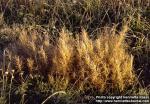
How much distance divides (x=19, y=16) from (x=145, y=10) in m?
1.52

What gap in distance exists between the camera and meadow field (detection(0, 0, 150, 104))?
3.95 metres

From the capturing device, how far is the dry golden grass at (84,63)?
3.96 meters

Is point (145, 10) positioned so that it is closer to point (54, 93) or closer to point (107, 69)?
point (107, 69)

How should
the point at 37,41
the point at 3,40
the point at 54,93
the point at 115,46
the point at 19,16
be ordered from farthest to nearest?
the point at 19,16 < the point at 3,40 < the point at 37,41 < the point at 115,46 < the point at 54,93

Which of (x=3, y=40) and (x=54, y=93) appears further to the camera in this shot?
(x=3, y=40)

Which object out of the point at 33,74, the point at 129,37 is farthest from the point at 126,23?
the point at 33,74

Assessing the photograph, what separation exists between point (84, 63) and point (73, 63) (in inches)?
4.8

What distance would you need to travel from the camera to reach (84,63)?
4.05 metres

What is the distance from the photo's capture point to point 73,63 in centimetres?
411

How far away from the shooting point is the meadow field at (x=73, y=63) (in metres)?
3.95

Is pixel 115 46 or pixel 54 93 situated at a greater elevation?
pixel 115 46

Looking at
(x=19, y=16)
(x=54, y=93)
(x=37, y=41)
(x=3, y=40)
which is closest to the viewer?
(x=54, y=93)

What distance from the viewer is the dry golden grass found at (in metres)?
3.96

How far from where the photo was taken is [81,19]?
16.5 ft
